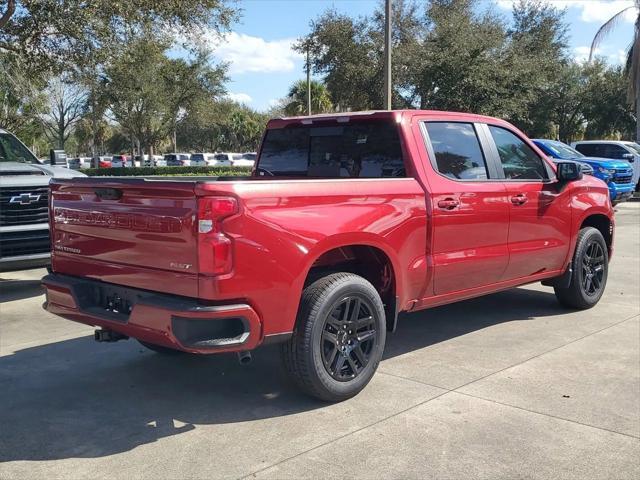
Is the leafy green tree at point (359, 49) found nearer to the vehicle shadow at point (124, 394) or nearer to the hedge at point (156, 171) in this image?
the hedge at point (156, 171)

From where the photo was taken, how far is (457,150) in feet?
17.5

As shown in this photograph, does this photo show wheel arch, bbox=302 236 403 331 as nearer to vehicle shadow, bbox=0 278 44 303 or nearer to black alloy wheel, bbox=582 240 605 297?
black alloy wheel, bbox=582 240 605 297

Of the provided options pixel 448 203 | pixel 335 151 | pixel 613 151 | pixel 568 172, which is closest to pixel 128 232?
pixel 335 151

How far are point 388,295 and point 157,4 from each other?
10298 millimetres

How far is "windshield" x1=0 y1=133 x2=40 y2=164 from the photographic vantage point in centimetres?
884

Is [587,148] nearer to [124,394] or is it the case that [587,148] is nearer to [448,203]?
[448,203]

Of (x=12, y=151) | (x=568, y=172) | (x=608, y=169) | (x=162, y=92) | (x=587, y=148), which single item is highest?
(x=162, y=92)

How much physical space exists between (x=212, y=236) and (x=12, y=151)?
6.63m

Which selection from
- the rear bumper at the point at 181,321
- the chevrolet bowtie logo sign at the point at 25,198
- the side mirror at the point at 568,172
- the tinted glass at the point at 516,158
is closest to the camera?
the rear bumper at the point at 181,321

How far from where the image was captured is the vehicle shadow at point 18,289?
7.93 metres

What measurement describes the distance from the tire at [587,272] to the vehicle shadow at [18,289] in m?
6.26

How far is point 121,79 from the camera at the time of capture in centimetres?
2991

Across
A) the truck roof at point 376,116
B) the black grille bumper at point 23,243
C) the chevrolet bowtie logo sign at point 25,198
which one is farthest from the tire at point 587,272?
the chevrolet bowtie logo sign at point 25,198

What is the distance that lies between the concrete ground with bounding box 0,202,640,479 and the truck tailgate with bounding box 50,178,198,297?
90 centimetres
